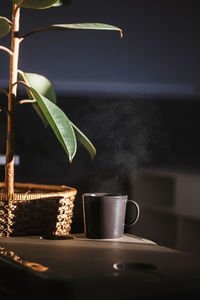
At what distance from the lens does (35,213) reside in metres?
0.82

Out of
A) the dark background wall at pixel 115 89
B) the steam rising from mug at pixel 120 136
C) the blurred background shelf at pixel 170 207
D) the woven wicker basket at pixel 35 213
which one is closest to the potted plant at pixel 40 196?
the woven wicker basket at pixel 35 213

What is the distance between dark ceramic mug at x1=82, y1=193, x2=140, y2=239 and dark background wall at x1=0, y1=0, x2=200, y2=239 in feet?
1.91

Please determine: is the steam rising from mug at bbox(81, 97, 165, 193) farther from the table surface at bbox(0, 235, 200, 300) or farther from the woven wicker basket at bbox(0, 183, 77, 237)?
the table surface at bbox(0, 235, 200, 300)

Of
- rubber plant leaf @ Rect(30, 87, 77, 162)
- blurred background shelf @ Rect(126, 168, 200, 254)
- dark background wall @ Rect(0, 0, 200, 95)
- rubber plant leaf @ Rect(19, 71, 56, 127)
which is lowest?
blurred background shelf @ Rect(126, 168, 200, 254)

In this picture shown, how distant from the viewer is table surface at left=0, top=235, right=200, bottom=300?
0.53 metres

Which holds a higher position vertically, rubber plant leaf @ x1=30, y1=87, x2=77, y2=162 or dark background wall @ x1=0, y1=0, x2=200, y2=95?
dark background wall @ x1=0, y1=0, x2=200, y2=95

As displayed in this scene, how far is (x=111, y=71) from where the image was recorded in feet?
5.71

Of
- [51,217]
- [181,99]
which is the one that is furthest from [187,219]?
[51,217]

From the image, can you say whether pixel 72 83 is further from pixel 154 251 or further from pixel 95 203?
pixel 154 251

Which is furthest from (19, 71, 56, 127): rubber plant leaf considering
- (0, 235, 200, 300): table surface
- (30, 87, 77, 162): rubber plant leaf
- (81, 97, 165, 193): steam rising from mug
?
(81, 97, 165, 193): steam rising from mug

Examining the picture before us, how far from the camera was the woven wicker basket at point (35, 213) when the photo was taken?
791 millimetres

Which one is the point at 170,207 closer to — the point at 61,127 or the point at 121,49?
the point at 121,49

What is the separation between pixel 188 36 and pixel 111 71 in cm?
60

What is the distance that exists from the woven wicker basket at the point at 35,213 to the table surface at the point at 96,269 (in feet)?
0.16
